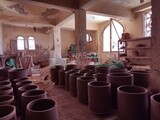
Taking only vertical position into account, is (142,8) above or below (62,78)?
above

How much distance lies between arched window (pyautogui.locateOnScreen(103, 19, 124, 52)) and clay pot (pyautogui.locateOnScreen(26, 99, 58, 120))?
651cm

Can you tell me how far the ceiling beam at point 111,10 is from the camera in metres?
5.32

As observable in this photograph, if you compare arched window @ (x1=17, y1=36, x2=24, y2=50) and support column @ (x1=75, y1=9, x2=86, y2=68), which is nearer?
support column @ (x1=75, y1=9, x2=86, y2=68)

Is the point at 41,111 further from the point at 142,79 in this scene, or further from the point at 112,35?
the point at 112,35

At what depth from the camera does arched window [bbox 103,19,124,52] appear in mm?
7742

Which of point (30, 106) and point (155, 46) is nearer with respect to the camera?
point (30, 106)

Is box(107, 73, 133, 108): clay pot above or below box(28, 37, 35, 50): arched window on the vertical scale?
below

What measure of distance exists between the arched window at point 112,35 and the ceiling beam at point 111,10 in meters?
1.28

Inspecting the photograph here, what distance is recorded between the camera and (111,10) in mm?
5688

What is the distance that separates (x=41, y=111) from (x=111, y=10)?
532cm

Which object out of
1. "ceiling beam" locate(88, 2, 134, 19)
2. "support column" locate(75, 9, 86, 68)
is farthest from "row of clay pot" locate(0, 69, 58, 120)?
"ceiling beam" locate(88, 2, 134, 19)

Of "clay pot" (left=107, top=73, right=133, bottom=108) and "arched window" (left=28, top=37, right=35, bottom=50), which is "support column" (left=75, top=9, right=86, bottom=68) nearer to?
"clay pot" (left=107, top=73, right=133, bottom=108)

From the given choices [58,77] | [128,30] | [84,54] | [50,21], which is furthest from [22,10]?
[128,30]

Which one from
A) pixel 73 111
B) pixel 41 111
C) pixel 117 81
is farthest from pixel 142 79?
pixel 41 111
